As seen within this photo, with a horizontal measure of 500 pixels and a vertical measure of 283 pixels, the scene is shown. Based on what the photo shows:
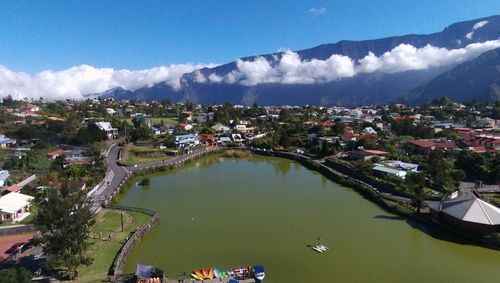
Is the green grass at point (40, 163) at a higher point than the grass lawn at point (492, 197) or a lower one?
higher

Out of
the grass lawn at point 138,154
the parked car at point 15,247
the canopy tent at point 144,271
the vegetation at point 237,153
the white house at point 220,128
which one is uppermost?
the white house at point 220,128

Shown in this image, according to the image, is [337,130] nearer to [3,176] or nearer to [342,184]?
[342,184]

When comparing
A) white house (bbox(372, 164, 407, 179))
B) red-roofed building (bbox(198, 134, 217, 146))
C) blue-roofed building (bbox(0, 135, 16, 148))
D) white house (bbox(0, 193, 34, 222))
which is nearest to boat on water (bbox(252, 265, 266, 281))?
white house (bbox(0, 193, 34, 222))

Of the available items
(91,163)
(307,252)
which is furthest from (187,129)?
(307,252)

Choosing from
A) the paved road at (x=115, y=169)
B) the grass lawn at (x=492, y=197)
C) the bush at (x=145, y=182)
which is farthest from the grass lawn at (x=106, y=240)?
the grass lawn at (x=492, y=197)

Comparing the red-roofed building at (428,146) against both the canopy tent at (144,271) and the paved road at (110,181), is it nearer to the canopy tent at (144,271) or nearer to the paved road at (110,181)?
the paved road at (110,181)

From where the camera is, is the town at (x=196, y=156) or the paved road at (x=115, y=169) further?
the paved road at (x=115, y=169)

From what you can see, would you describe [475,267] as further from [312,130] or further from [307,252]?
[312,130]
